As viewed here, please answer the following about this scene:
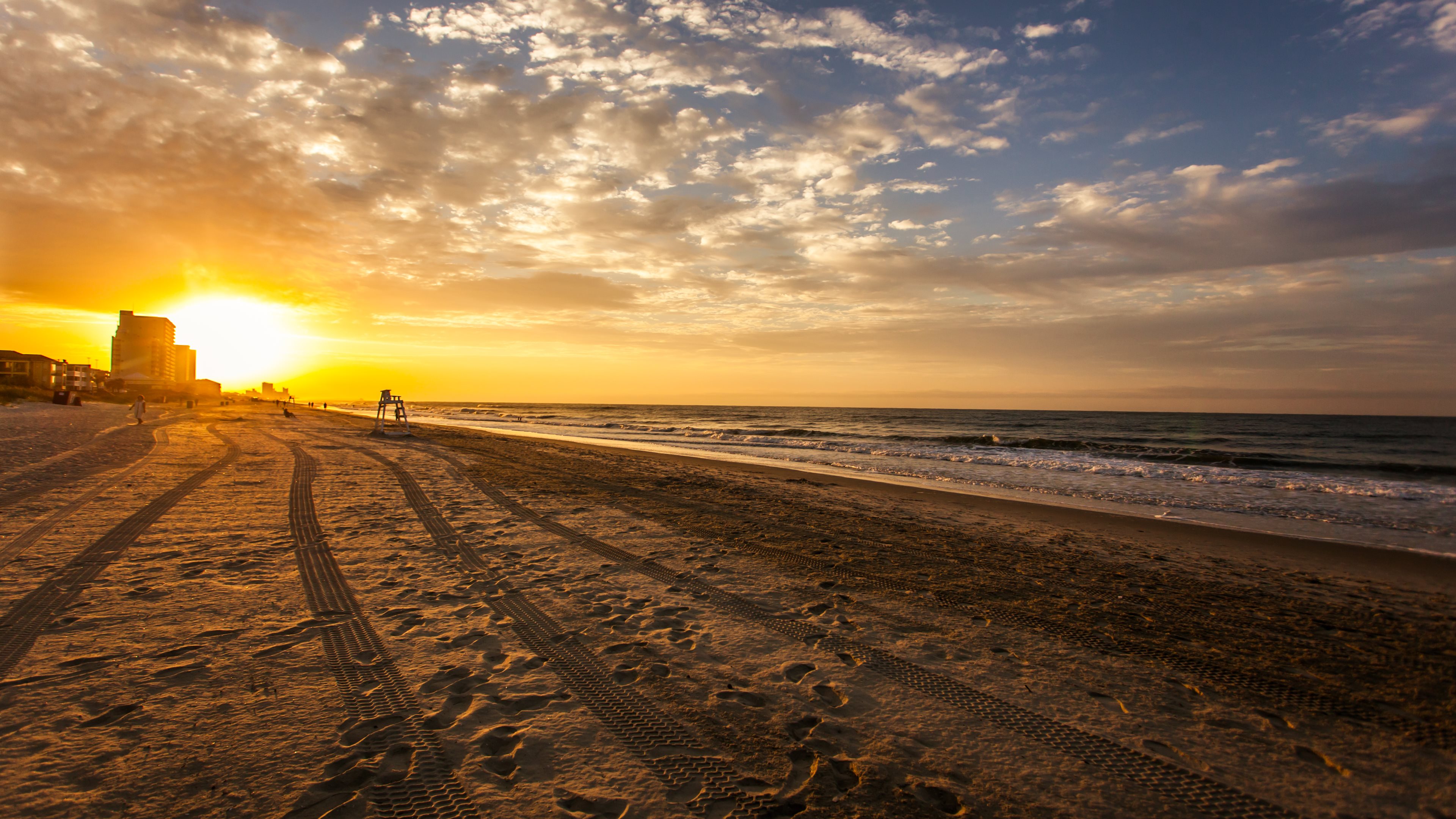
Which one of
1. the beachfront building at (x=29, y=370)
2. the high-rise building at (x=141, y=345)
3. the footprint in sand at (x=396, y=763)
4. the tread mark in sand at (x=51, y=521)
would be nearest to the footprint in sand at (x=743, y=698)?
the footprint in sand at (x=396, y=763)

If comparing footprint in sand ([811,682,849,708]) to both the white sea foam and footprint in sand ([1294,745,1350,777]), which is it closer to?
footprint in sand ([1294,745,1350,777])

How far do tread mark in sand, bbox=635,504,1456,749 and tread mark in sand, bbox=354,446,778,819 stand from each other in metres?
3.13

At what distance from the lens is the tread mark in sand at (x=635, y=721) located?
2762mm

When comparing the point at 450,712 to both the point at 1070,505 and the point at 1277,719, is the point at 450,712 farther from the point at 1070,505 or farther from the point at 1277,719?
the point at 1070,505

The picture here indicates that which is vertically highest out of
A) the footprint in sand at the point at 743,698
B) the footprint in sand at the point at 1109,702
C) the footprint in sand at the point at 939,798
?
the footprint in sand at the point at 743,698

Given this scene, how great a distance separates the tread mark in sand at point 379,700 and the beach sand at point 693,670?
0.9 inches

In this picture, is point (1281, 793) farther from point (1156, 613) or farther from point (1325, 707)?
point (1156, 613)

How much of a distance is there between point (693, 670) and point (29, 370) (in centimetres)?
13766

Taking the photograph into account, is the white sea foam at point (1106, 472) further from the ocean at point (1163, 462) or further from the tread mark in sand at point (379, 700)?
the tread mark in sand at point (379, 700)

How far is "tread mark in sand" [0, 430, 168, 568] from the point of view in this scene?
6059mm

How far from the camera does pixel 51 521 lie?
7.41 meters

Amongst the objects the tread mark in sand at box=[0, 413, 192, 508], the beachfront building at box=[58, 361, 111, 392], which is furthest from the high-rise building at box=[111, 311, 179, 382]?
the tread mark in sand at box=[0, 413, 192, 508]

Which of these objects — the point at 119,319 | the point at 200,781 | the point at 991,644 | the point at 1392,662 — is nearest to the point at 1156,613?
the point at 1392,662

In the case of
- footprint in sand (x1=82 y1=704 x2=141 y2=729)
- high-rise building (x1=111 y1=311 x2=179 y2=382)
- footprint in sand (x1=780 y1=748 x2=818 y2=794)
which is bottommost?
footprint in sand (x1=780 y1=748 x2=818 y2=794)
